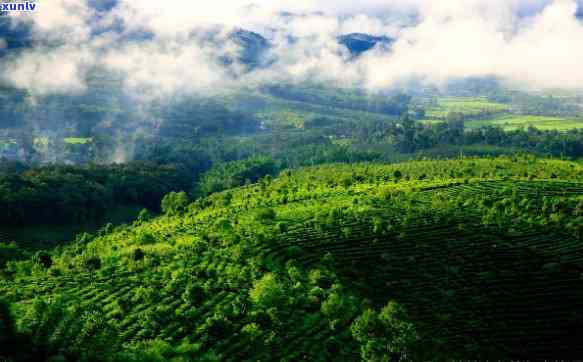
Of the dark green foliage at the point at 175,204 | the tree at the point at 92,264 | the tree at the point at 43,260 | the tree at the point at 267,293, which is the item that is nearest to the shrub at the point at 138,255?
the tree at the point at 92,264

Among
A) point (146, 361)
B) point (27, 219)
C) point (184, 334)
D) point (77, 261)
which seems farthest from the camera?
point (27, 219)

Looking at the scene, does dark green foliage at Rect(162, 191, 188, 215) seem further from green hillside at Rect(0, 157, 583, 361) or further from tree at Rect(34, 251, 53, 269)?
tree at Rect(34, 251, 53, 269)

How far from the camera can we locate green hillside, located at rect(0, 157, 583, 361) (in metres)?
46.4

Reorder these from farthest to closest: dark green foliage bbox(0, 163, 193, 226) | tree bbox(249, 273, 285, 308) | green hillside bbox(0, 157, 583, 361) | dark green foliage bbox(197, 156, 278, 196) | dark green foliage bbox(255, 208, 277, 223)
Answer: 1. dark green foliage bbox(197, 156, 278, 196)
2. dark green foliage bbox(0, 163, 193, 226)
3. dark green foliage bbox(255, 208, 277, 223)
4. tree bbox(249, 273, 285, 308)
5. green hillside bbox(0, 157, 583, 361)

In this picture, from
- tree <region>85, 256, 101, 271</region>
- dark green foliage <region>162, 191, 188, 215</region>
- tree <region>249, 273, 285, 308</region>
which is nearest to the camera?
tree <region>249, 273, 285, 308</region>

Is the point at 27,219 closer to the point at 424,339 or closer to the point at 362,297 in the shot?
the point at 362,297

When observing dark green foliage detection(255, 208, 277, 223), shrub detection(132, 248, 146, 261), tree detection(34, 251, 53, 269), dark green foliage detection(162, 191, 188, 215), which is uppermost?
dark green foliage detection(255, 208, 277, 223)

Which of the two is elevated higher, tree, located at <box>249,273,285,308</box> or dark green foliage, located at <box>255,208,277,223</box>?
dark green foliage, located at <box>255,208,277,223</box>

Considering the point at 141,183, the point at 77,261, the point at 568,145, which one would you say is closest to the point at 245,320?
the point at 77,261

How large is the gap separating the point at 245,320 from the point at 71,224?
2916 inches

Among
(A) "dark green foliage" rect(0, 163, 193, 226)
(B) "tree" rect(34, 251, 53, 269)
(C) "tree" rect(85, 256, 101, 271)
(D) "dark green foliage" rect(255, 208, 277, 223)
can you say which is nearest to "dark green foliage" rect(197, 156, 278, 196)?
(A) "dark green foliage" rect(0, 163, 193, 226)

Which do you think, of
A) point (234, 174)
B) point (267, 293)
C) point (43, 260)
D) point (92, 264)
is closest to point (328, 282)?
point (267, 293)

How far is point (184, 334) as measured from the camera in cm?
4684

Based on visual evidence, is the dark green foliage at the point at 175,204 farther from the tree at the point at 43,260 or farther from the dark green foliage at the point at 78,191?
the tree at the point at 43,260
